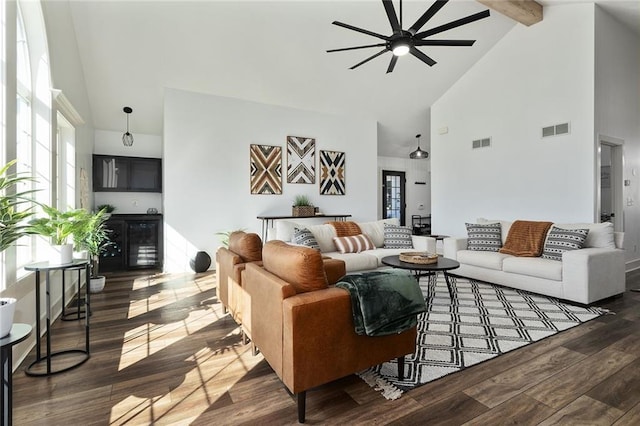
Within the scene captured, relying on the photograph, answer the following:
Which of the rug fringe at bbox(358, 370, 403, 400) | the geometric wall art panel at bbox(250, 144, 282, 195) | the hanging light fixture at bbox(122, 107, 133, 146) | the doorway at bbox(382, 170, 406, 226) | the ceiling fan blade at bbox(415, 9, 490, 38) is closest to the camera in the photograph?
the rug fringe at bbox(358, 370, 403, 400)

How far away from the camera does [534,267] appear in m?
3.88

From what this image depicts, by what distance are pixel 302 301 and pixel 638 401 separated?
2.09m

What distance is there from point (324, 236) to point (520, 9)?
467cm

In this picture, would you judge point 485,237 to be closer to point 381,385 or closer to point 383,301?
point 381,385

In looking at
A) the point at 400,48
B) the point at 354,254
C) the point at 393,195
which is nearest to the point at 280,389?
the point at 354,254

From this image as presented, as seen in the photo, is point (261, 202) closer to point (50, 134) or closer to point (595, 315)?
point (50, 134)

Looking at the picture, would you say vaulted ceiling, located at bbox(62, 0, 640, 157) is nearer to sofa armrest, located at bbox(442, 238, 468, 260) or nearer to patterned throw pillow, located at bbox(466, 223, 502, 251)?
patterned throw pillow, located at bbox(466, 223, 502, 251)

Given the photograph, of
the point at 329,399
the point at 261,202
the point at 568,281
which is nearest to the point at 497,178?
the point at 568,281

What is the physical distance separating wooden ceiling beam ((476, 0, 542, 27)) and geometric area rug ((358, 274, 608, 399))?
13.7ft

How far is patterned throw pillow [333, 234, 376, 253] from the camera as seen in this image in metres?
4.68

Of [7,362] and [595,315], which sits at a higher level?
[7,362]

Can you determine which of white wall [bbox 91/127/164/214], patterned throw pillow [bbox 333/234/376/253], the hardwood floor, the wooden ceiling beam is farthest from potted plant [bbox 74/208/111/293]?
the wooden ceiling beam

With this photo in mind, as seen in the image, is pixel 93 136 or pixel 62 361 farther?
pixel 93 136

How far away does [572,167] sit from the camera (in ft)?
16.2
